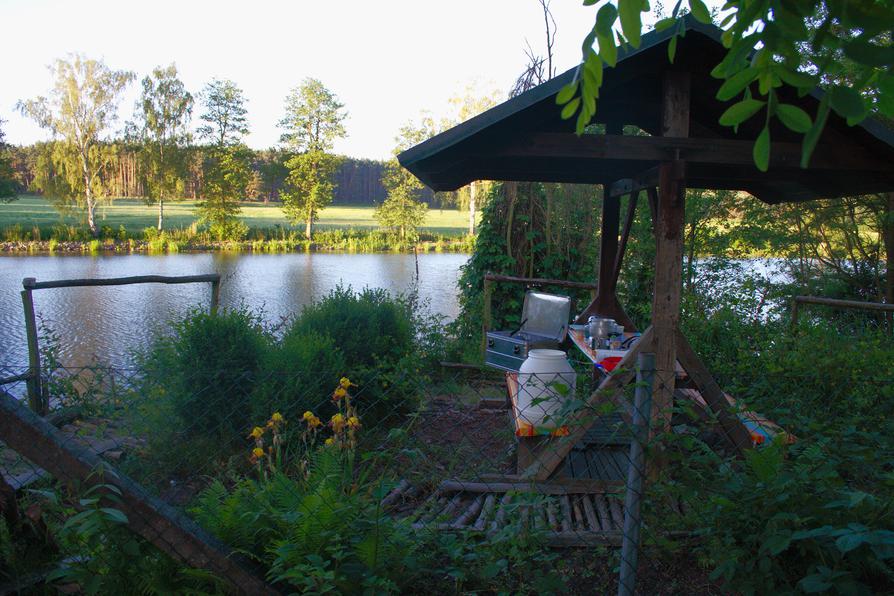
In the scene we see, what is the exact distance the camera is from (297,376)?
5.47m

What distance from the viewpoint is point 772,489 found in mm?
2258

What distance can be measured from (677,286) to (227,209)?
38017 millimetres

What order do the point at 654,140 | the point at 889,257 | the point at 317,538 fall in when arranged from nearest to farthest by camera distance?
the point at 317,538, the point at 654,140, the point at 889,257

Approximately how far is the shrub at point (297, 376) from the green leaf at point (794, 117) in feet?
13.6

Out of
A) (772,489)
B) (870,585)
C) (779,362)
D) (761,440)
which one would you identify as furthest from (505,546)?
(779,362)

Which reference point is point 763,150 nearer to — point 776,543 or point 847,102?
point 847,102

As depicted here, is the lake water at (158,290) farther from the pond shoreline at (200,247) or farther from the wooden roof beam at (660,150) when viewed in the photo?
the wooden roof beam at (660,150)

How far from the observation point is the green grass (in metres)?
39.6

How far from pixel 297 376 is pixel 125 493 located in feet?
10.9

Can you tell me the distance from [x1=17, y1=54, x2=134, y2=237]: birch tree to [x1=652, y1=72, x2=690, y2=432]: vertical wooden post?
118 feet

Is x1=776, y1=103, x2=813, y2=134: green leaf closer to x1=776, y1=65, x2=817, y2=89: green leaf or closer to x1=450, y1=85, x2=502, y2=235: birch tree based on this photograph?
x1=776, y1=65, x2=817, y2=89: green leaf

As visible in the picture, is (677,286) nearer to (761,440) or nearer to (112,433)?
(761,440)

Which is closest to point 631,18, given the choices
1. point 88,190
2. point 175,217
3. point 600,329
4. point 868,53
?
point 868,53

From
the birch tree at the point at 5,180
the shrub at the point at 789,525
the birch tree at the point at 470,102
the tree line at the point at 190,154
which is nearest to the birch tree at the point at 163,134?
the tree line at the point at 190,154
